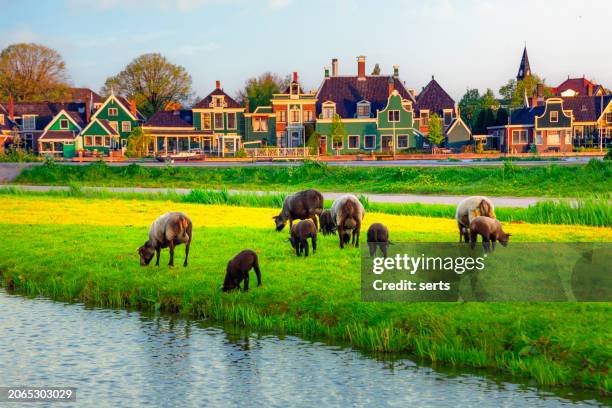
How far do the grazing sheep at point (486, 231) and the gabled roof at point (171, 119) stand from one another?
296ft

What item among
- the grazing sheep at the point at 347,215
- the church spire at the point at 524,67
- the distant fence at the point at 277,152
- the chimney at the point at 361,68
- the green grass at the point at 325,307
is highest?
the church spire at the point at 524,67

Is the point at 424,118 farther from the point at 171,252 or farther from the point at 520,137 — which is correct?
the point at 171,252

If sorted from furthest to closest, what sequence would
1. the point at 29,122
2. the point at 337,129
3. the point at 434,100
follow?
the point at 29,122 < the point at 434,100 < the point at 337,129

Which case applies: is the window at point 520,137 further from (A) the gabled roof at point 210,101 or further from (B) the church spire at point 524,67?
(B) the church spire at point 524,67

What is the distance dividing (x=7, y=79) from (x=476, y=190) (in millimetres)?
106318

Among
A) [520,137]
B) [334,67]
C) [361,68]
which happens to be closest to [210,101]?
[334,67]

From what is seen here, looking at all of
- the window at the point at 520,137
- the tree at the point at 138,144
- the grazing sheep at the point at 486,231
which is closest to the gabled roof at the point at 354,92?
the window at the point at 520,137

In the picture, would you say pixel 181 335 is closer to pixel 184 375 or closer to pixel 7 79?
pixel 184 375

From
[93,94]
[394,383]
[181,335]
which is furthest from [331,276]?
[93,94]

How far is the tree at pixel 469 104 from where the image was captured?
411 ft

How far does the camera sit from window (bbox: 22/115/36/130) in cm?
11481

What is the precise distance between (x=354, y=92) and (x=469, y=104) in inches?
1600

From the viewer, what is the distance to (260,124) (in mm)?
108188

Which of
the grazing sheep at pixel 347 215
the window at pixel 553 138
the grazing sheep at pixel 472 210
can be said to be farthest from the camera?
the window at pixel 553 138
